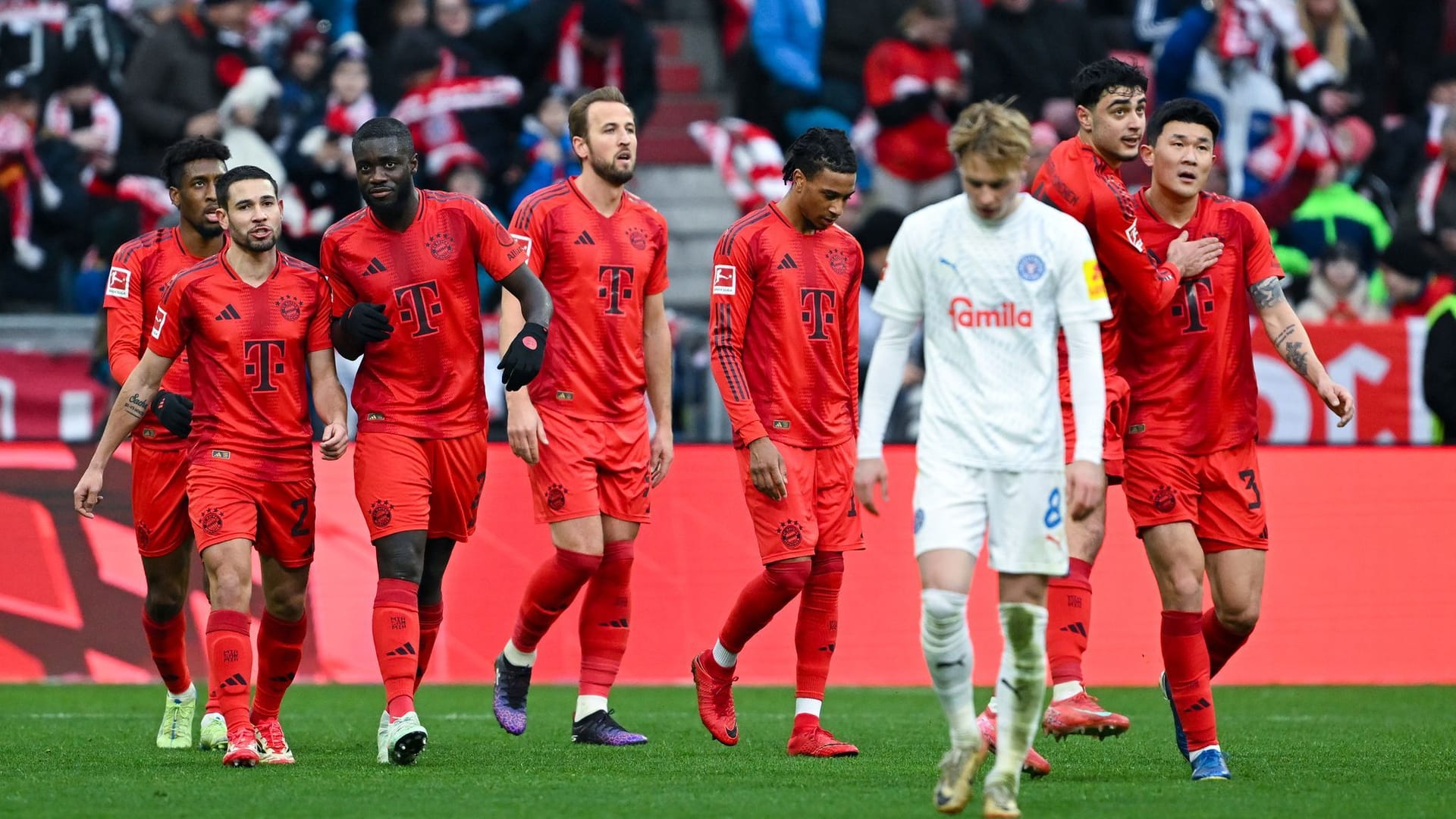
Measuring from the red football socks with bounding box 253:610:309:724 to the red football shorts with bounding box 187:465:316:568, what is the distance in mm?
319

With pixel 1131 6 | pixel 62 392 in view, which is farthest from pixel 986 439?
pixel 1131 6

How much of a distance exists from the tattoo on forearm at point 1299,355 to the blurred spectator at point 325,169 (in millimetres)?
9312

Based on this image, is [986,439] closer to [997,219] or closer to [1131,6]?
[997,219]

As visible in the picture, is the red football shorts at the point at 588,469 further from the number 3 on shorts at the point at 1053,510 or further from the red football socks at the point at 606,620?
the number 3 on shorts at the point at 1053,510

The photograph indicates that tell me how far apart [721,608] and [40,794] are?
5729 mm

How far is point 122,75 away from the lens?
54.4 feet

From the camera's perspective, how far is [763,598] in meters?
9.05

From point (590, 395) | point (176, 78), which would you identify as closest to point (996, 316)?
point (590, 395)

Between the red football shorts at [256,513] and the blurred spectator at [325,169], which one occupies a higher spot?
the blurred spectator at [325,169]

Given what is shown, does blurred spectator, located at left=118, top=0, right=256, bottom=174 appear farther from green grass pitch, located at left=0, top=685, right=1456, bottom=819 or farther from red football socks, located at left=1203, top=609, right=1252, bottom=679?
red football socks, located at left=1203, top=609, right=1252, bottom=679

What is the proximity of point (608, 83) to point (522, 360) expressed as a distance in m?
9.10

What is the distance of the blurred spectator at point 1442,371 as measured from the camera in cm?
1357

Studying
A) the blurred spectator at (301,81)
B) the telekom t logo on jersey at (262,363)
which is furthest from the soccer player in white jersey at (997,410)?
the blurred spectator at (301,81)

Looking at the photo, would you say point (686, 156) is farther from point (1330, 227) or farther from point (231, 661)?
point (231, 661)
